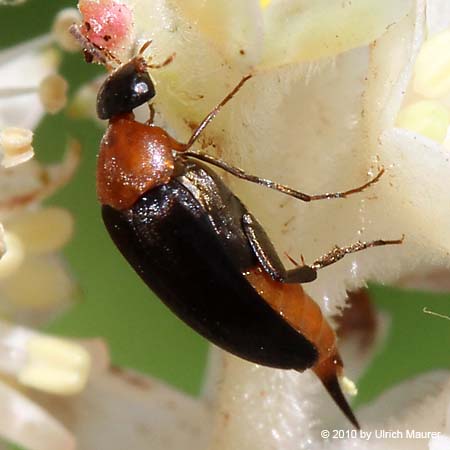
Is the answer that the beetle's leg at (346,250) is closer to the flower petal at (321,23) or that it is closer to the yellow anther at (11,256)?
the flower petal at (321,23)

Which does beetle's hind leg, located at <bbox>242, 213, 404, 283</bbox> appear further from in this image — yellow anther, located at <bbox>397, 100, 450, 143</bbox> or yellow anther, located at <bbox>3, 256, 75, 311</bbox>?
yellow anther, located at <bbox>3, 256, 75, 311</bbox>

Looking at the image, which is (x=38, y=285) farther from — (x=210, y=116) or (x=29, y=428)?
(x=210, y=116)

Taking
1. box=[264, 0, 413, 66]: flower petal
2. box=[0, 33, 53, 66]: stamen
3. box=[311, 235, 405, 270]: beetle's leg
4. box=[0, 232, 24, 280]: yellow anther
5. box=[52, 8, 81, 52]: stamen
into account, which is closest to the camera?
box=[264, 0, 413, 66]: flower petal

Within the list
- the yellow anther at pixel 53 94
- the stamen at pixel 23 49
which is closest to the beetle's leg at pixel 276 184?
the yellow anther at pixel 53 94

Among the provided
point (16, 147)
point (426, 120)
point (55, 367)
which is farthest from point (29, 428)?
point (426, 120)

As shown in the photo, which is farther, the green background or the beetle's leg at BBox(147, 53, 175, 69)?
the green background

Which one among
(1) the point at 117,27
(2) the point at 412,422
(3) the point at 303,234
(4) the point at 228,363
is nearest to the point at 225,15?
(1) the point at 117,27

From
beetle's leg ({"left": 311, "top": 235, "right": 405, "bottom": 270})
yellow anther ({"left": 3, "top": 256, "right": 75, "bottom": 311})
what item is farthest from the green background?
beetle's leg ({"left": 311, "top": 235, "right": 405, "bottom": 270})
